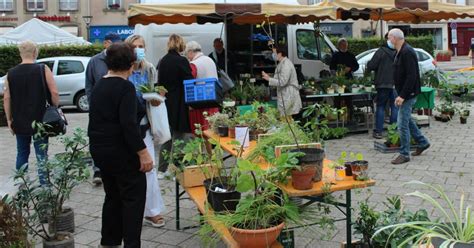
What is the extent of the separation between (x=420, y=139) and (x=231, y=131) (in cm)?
326

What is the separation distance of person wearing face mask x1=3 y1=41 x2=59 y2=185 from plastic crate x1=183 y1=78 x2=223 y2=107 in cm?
170

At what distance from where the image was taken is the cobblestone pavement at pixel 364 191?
4.14m

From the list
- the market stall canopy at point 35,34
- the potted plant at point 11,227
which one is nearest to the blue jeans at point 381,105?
the potted plant at point 11,227

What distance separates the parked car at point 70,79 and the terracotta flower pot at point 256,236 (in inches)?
471

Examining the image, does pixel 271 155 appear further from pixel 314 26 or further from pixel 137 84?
pixel 314 26

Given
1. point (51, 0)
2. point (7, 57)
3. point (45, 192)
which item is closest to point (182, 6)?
point (45, 192)

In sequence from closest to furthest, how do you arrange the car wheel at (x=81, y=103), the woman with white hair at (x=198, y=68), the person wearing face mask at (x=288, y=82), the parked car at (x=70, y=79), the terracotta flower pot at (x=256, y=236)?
1. the terracotta flower pot at (x=256, y=236)
2. the woman with white hair at (x=198, y=68)
3. the person wearing face mask at (x=288, y=82)
4. the parked car at (x=70, y=79)
5. the car wheel at (x=81, y=103)

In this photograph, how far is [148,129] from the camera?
14.6 feet

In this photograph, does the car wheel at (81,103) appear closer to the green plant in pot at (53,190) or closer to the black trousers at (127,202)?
the green plant in pot at (53,190)

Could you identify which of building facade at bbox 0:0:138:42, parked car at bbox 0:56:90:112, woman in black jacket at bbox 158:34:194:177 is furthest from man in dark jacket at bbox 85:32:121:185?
building facade at bbox 0:0:138:42

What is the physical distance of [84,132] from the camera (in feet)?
13.2

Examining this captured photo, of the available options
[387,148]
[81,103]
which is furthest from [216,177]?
[81,103]

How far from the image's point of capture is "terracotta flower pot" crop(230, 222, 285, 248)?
272cm

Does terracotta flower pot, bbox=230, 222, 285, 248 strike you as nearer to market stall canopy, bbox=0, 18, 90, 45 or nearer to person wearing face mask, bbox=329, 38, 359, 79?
person wearing face mask, bbox=329, 38, 359, 79
